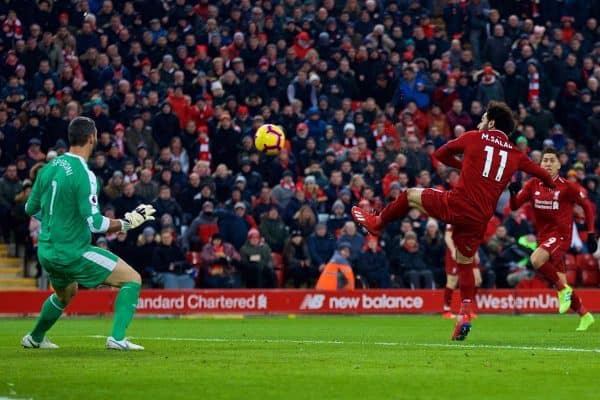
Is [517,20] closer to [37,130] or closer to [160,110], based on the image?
[160,110]

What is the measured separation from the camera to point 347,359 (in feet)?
39.4

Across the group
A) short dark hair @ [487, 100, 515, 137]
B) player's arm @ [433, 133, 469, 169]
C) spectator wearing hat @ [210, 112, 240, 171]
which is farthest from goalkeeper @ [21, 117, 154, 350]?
spectator wearing hat @ [210, 112, 240, 171]

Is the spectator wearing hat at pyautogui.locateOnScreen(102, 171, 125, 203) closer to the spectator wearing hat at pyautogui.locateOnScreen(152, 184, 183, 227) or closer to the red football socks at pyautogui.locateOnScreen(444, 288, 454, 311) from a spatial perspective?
the spectator wearing hat at pyautogui.locateOnScreen(152, 184, 183, 227)

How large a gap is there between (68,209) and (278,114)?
1716 cm

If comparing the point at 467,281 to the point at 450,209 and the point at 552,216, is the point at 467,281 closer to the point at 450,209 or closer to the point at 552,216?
the point at 450,209

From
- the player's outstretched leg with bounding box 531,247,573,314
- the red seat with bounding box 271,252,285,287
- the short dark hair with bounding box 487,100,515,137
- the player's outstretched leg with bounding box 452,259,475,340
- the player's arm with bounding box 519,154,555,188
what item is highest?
the short dark hair with bounding box 487,100,515,137

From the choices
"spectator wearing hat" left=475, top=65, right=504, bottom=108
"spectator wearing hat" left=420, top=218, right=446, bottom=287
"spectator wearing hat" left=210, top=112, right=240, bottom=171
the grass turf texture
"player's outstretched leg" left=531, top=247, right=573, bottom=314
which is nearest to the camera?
the grass turf texture

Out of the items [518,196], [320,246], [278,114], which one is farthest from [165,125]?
[518,196]

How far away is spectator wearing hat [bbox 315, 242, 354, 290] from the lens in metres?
26.2

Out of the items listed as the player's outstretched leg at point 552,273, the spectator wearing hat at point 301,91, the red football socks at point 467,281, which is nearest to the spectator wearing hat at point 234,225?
the spectator wearing hat at point 301,91

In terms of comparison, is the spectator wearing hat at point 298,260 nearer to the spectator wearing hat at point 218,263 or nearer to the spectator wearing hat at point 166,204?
the spectator wearing hat at point 218,263

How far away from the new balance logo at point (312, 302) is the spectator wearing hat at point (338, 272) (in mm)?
347

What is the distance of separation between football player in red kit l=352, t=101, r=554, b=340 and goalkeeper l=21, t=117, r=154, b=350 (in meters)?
3.65

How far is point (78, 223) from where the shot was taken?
12266mm
